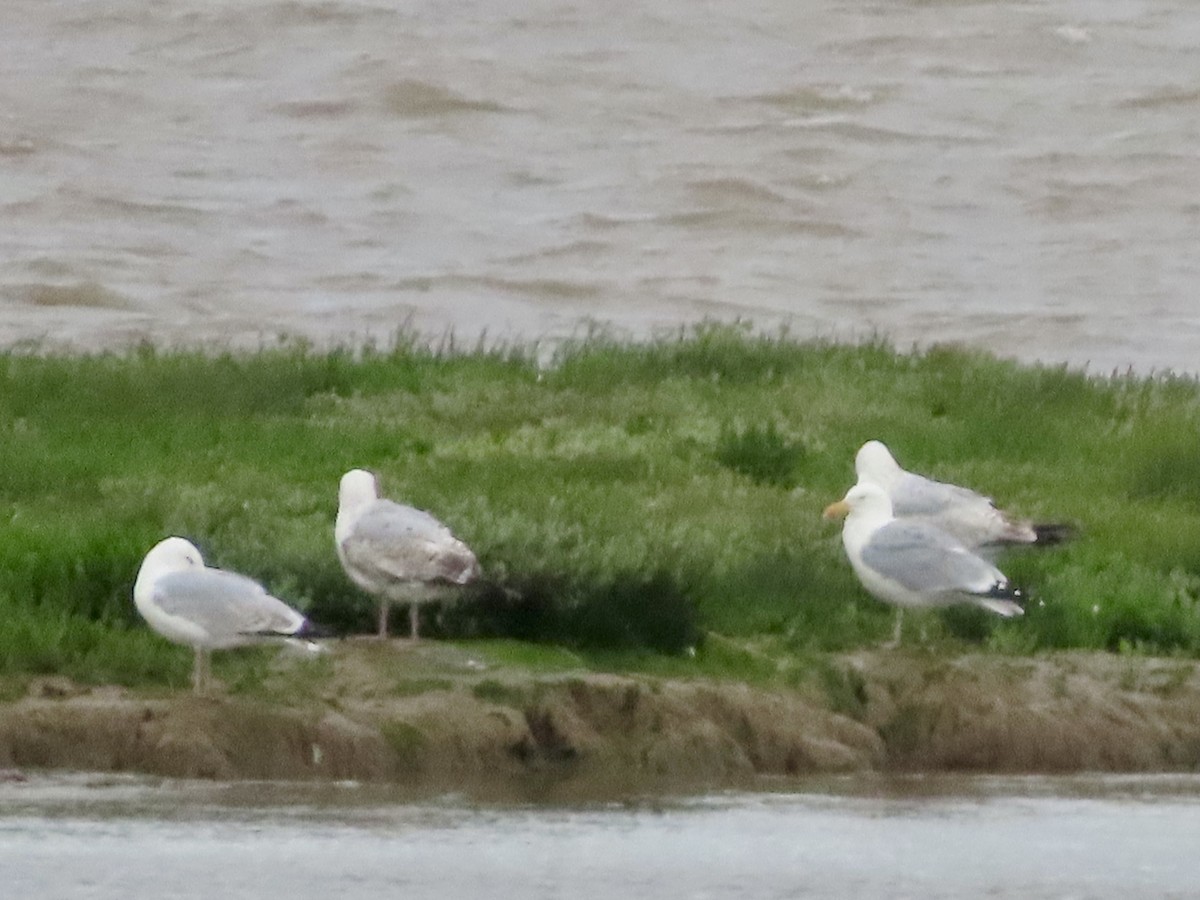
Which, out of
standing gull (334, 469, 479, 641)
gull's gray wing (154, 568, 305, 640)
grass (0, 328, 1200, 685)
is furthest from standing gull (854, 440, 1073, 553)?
gull's gray wing (154, 568, 305, 640)

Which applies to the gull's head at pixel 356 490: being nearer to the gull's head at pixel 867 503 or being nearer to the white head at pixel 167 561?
the white head at pixel 167 561

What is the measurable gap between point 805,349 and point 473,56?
1654cm

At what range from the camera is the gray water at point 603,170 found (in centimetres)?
2886

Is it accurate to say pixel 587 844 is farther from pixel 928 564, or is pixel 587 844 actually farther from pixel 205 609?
pixel 928 564

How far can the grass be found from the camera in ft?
45.2

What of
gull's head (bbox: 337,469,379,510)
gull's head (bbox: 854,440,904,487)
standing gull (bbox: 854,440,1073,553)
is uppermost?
gull's head (bbox: 337,469,379,510)

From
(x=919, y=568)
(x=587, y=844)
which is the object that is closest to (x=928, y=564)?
(x=919, y=568)

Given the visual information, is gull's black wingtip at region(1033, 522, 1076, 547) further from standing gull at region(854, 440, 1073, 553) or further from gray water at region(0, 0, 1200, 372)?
gray water at region(0, 0, 1200, 372)

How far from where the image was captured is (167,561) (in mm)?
12836

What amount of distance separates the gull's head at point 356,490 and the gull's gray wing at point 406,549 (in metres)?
0.18

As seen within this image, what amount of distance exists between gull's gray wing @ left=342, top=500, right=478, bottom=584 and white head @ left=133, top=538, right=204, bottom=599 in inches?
30.8

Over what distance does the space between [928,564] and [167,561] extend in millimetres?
3152

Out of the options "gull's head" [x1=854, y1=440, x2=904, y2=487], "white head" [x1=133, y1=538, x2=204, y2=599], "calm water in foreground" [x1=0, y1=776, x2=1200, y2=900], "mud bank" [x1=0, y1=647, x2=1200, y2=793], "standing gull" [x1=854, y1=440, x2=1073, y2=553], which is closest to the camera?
"calm water in foreground" [x1=0, y1=776, x2=1200, y2=900]

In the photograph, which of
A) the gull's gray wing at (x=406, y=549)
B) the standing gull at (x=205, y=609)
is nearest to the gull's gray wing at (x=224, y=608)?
the standing gull at (x=205, y=609)
